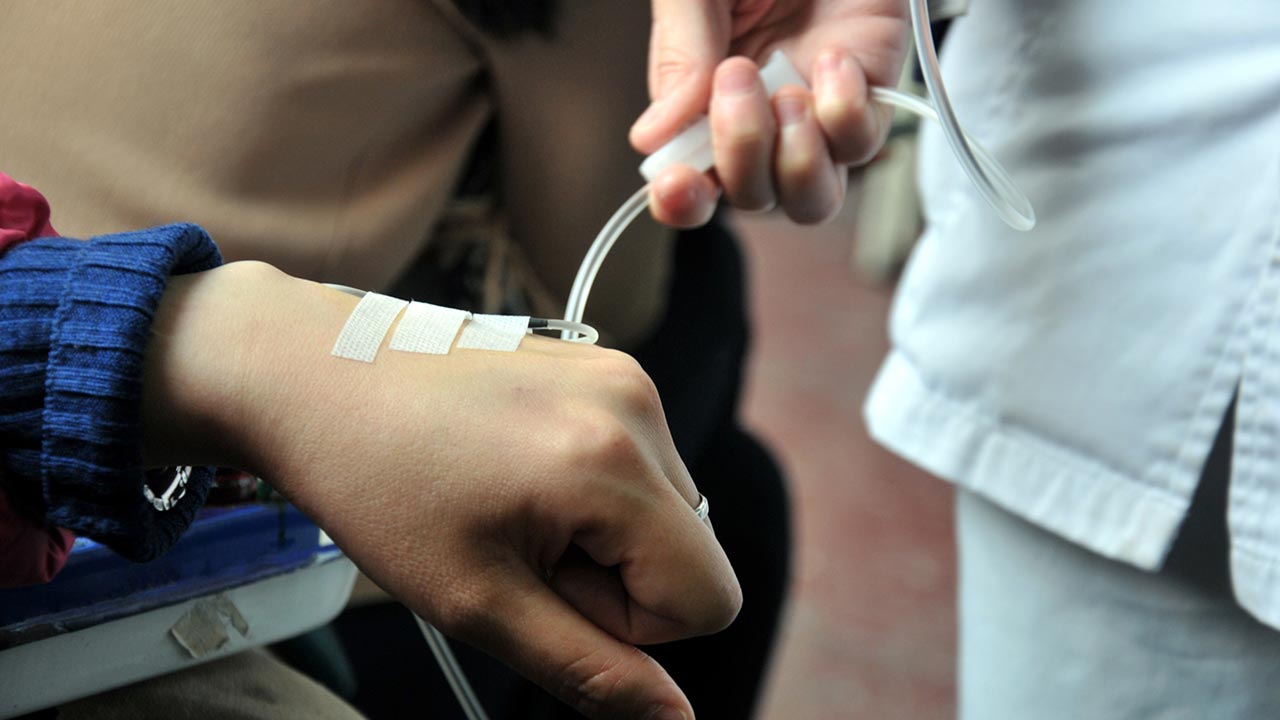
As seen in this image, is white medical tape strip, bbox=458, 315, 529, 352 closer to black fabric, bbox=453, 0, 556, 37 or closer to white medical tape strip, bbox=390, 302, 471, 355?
white medical tape strip, bbox=390, 302, 471, 355

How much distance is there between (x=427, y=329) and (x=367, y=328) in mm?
23

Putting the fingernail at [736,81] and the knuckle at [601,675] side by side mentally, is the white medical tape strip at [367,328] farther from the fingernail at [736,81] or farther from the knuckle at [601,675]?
→ the fingernail at [736,81]

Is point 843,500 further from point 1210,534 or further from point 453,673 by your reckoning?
point 453,673

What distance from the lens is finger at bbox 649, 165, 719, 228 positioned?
1.90ft

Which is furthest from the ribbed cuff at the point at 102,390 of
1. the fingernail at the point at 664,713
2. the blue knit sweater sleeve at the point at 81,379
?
the fingernail at the point at 664,713

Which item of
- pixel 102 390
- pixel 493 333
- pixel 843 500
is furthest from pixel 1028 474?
pixel 843 500

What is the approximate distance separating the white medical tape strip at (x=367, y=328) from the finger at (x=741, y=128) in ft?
0.78

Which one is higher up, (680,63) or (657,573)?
(680,63)

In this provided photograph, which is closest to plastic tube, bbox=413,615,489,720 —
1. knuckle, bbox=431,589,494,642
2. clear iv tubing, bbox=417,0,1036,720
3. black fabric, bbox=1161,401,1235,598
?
clear iv tubing, bbox=417,0,1036,720

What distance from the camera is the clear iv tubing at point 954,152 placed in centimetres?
56

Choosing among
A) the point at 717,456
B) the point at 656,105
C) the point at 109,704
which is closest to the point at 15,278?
the point at 109,704

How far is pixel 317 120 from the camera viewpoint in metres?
0.61

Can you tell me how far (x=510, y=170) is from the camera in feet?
2.51

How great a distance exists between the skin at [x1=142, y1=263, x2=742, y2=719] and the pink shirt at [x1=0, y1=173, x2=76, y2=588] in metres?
0.05
